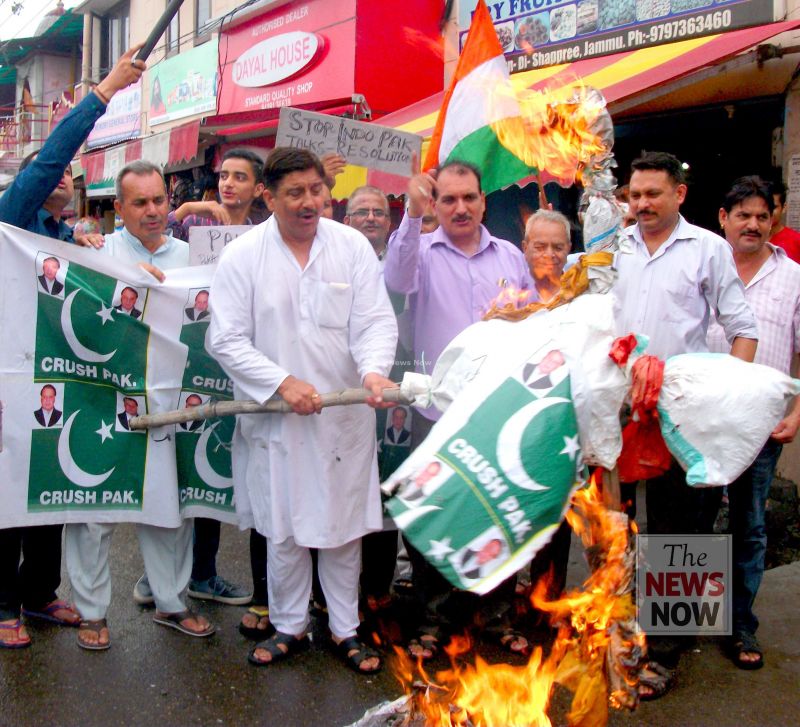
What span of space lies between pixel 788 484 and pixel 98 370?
4.29m

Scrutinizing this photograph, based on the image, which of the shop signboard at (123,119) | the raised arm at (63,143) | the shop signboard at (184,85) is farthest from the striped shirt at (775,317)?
the shop signboard at (123,119)

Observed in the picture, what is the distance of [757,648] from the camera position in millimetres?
3645

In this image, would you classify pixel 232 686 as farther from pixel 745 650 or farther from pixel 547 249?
pixel 547 249

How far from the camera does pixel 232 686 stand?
3453mm

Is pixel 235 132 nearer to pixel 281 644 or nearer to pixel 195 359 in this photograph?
pixel 195 359

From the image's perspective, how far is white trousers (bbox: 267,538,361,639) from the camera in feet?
11.8

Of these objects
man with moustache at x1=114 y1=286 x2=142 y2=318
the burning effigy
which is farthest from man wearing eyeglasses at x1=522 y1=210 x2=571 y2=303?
man with moustache at x1=114 y1=286 x2=142 y2=318

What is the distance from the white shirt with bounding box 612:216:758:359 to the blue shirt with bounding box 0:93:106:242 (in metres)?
2.26

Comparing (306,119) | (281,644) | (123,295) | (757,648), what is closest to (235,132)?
(306,119)

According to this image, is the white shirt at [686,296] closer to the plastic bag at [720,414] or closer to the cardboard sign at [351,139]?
the plastic bag at [720,414]

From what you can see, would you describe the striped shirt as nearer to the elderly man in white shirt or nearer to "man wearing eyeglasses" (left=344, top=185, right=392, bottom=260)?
the elderly man in white shirt

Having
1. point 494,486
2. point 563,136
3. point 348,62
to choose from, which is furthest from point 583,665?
point 348,62

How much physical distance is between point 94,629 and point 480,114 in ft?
10.4

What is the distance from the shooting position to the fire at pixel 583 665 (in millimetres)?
2457
